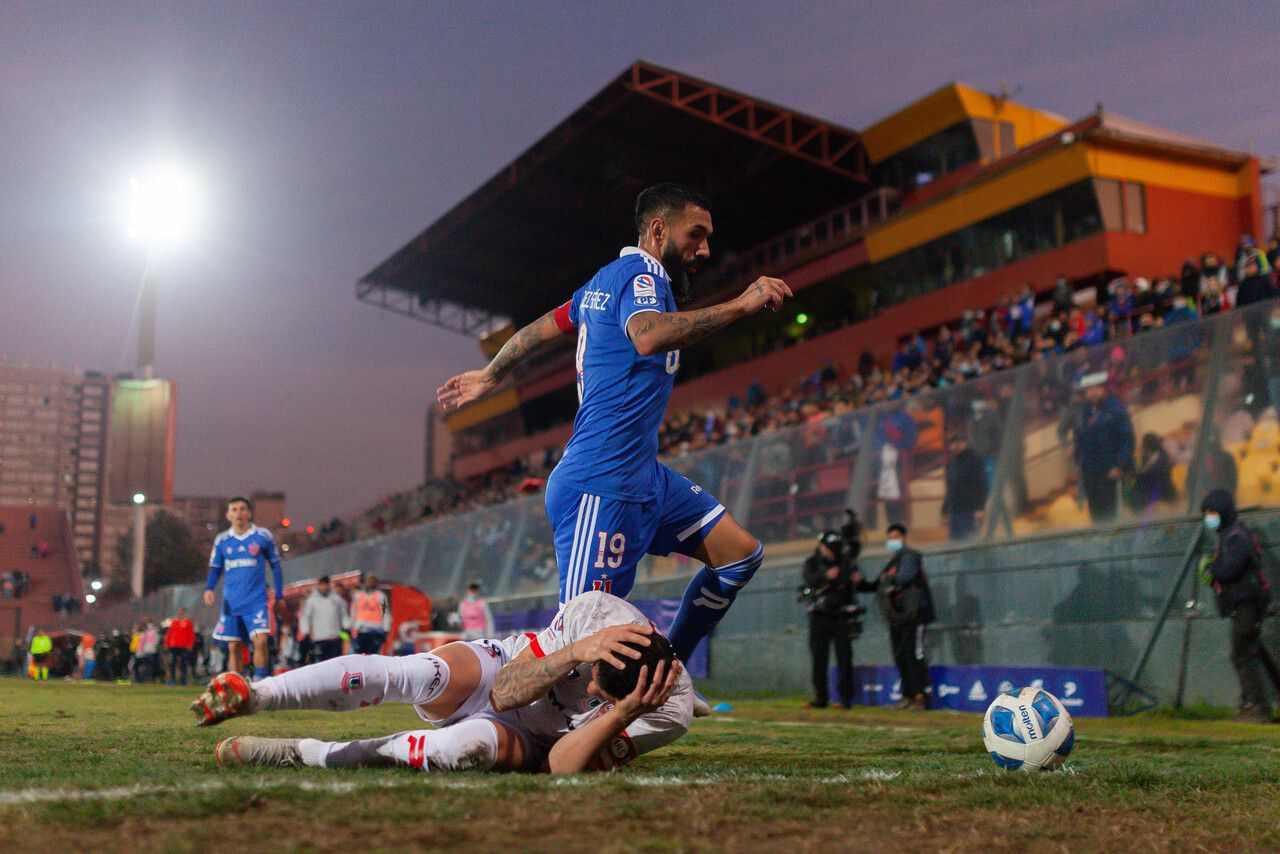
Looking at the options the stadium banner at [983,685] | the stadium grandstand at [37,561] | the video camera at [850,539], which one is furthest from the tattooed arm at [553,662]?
the stadium grandstand at [37,561]

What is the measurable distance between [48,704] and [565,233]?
4015cm

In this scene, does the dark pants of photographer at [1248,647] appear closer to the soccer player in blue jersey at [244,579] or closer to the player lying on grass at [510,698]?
the player lying on grass at [510,698]

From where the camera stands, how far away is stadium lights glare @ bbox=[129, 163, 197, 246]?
128ft

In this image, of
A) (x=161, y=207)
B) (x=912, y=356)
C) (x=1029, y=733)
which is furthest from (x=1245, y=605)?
(x=161, y=207)

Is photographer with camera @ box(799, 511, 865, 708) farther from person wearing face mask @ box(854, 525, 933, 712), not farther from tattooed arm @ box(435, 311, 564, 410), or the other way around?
tattooed arm @ box(435, 311, 564, 410)

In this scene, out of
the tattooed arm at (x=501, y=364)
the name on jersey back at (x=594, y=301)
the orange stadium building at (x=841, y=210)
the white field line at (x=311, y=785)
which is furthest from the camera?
the orange stadium building at (x=841, y=210)

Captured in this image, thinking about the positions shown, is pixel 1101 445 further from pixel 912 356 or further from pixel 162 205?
pixel 162 205

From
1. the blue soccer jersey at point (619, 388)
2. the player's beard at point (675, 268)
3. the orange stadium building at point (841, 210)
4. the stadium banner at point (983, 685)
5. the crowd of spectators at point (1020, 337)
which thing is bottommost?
the stadium banner at point (983, 685)

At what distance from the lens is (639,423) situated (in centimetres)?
551

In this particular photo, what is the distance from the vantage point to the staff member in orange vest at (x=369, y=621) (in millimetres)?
19984

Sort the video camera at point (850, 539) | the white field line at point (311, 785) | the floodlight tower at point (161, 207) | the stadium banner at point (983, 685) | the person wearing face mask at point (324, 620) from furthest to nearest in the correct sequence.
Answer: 1. the floodlight tower at point (161, 207)
2. the person wearing face mask at point (324, 620)
3. the video camera at point (850, 539)
4. the stadium banner at point (983, 685)
5. the white field line at point (311, 785)

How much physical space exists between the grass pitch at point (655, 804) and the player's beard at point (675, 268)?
2.28 meters

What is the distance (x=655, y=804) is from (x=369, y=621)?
56.3ft

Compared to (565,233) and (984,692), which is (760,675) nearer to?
(984,692)
